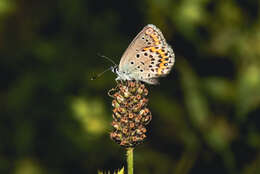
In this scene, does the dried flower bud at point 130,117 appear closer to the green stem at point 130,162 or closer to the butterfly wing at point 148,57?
the green stem at point 130,162

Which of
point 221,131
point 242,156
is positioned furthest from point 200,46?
point 242,156

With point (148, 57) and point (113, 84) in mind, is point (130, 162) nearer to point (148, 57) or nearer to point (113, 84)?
point (148, 57)

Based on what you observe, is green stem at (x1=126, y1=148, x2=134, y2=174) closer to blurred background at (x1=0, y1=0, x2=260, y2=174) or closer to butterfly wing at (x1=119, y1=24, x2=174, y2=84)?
butterfly wing at (x1=119, y1=24, x2=174, y2=84)

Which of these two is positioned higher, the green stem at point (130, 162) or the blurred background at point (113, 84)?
the blurred background at point (113, 84)

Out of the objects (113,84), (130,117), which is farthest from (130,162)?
(113,84)

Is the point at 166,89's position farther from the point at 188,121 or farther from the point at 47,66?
the point at 47,66

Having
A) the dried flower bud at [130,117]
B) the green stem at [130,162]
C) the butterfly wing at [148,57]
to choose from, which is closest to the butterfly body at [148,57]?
the butterfly wing at [148,57]
